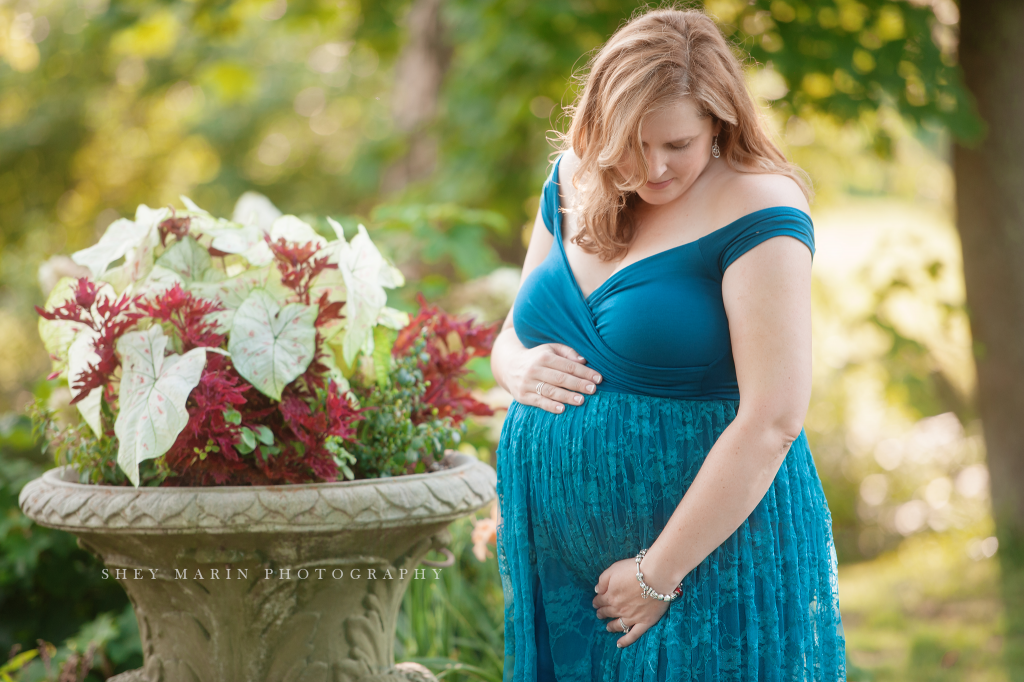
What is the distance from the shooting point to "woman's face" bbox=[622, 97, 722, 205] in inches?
51.0

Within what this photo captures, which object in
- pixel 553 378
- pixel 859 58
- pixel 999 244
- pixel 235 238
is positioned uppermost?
pixel 859 58

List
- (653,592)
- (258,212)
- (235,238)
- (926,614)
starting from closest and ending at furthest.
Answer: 1. (653,592)
2. (235,238)
3. (258,212)
4. (926,614)

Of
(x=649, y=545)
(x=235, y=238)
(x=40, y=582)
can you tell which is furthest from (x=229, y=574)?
(x=40, y=582)

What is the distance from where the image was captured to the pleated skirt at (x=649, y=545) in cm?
135

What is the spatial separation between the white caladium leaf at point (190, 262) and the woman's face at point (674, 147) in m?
0.97

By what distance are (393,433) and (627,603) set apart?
0.66 m

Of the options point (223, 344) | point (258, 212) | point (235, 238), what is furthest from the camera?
point (258, 212)

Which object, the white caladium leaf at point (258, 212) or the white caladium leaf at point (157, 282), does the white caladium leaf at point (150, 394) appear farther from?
the white caladium leaf at point (258, 212)

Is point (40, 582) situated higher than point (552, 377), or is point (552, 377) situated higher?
point (552, 377)

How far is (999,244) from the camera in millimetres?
4293

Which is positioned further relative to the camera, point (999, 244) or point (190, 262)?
point (999, 244)

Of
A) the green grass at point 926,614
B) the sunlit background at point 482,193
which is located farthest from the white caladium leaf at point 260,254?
the green grass at point 926,614

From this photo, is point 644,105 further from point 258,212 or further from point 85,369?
point 258,212

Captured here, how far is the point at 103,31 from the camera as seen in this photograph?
4863 millimetres
